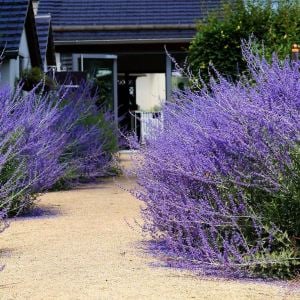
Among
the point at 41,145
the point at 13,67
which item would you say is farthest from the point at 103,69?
the point at 41,145

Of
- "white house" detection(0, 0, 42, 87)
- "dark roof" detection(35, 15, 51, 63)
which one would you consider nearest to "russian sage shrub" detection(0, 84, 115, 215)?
"white house" detection(0, 0, 42, 87)

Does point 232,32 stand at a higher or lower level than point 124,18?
lower

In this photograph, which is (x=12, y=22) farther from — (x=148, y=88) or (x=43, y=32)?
(x=148, y=88)

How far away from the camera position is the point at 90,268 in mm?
6453

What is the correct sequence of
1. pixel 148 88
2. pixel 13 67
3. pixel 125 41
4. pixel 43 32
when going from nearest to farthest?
1. pixel 13 67
2. pixel 43 32
3. pixel 125 41
4. pixel 148 88

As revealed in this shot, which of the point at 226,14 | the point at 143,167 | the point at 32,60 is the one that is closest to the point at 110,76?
the point at 32,60

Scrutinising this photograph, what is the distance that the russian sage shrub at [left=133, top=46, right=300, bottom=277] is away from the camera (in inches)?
232

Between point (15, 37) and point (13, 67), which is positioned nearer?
point (15, 37)

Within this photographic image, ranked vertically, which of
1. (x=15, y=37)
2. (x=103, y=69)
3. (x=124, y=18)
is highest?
(x=124, y=18)

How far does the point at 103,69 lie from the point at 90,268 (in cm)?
1660

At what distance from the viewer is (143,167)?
724cm

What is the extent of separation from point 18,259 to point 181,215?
5.08 feet

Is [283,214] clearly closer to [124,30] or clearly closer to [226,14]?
[226,14]

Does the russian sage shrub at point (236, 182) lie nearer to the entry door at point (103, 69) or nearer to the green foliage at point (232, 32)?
the green foliage at point (232, 32)
